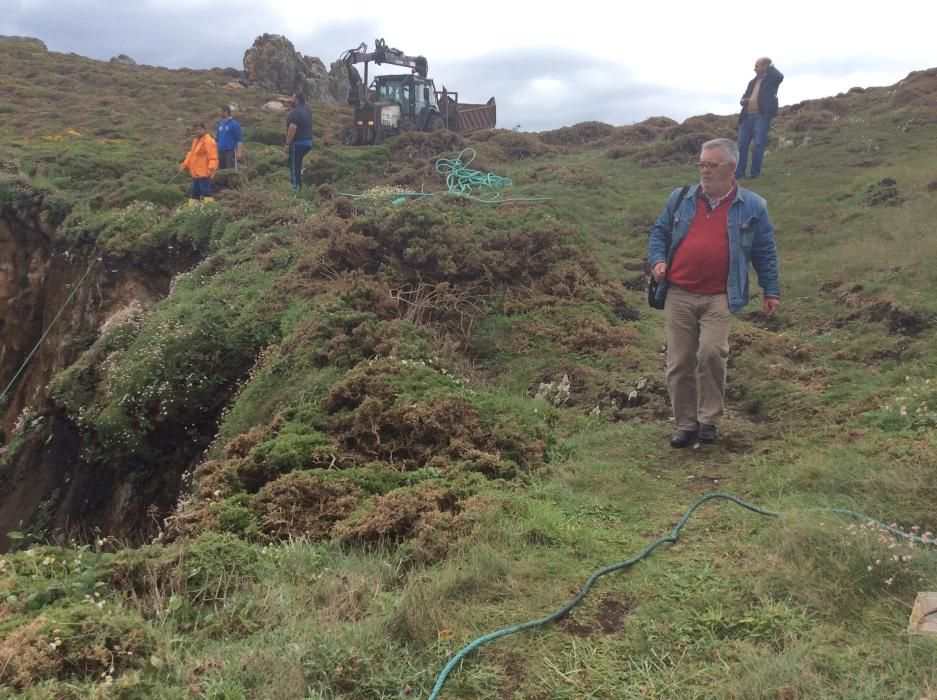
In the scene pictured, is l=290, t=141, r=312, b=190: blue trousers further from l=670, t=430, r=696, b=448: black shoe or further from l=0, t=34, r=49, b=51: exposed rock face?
l=0, t=34, r=49, b=51: exposed rock face

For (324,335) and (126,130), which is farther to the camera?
(126,130)

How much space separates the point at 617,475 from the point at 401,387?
1.75 meters

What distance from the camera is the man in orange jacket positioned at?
1254 centimetres

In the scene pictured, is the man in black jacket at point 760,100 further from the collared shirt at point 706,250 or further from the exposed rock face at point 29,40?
the exposed rock face at point 29,40

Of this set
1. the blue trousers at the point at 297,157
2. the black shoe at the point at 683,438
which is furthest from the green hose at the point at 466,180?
the black shoe at the point at 683,438

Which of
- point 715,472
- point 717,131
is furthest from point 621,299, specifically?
point 717,131

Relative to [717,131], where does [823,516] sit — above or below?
below

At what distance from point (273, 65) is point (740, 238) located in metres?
33.7

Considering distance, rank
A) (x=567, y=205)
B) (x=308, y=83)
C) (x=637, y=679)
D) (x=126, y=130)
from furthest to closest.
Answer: (x=308, y=83), (x=126, y=130), (x=567, y=205), (x=637, y=679)

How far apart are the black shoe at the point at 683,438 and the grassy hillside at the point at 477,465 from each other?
0.15 m

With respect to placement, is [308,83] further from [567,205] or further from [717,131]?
[567,205]

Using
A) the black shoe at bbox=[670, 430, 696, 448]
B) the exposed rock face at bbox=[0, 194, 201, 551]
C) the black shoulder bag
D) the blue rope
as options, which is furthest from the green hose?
the blue rope

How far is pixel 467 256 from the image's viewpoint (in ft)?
27.9

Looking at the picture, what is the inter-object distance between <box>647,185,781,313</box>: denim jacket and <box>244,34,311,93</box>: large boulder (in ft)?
106
